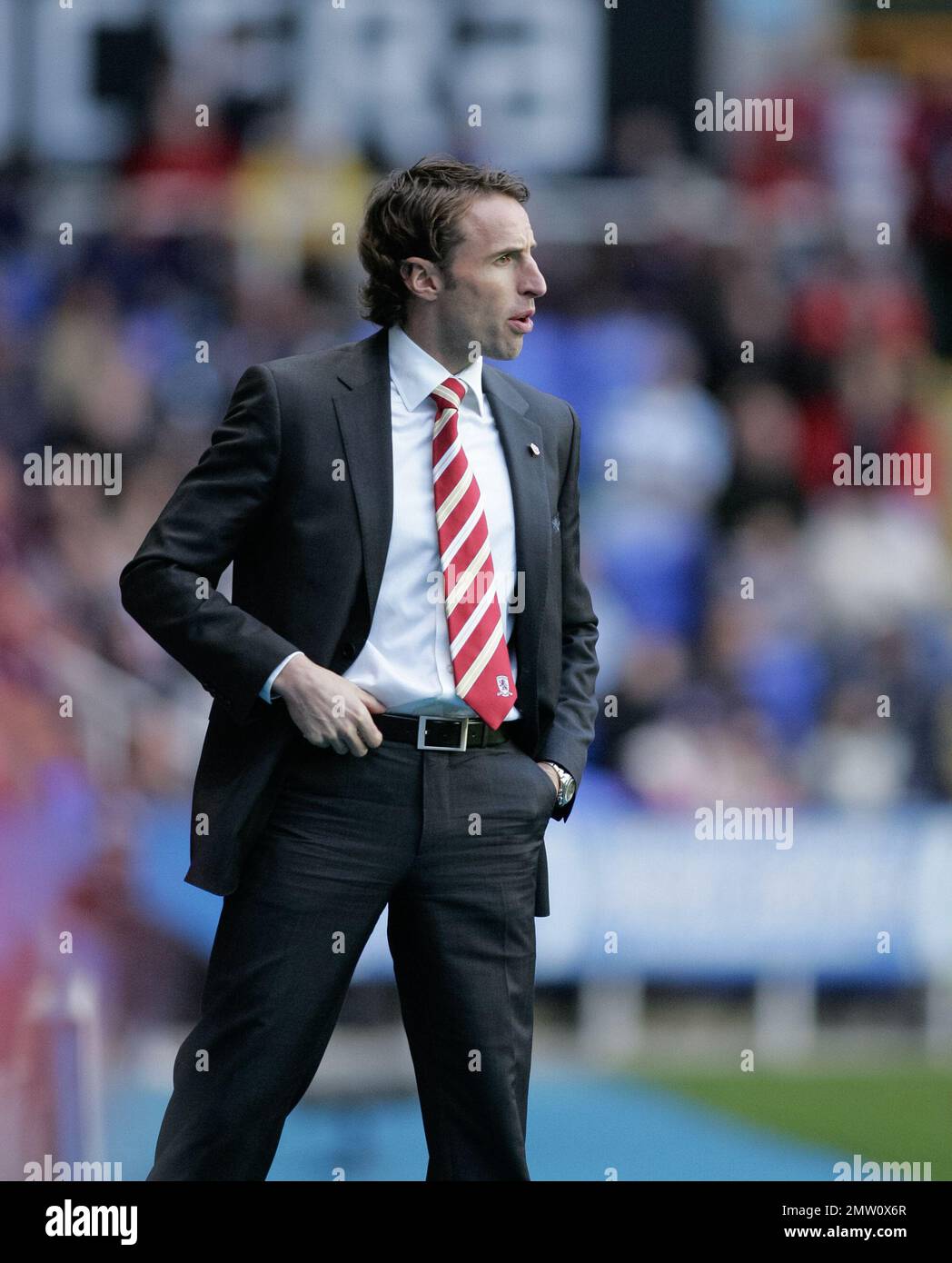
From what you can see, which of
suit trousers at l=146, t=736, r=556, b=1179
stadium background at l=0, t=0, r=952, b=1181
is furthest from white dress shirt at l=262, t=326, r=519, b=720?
stadium background at l=0, t=0, r=952, b=1181

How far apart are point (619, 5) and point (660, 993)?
404 cm

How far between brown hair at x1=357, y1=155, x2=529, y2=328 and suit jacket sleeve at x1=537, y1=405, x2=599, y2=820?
16.3 inches

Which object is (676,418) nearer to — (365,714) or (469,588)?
(469,588)

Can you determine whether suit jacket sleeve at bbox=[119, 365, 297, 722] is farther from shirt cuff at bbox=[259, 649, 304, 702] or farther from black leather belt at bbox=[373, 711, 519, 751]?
black leather belt at bbox=[373, 711, 519, 751]

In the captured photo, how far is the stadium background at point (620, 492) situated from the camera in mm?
6020

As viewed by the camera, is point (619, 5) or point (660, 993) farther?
point (619, 5)

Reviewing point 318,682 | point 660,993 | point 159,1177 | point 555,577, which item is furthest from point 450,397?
point 660,993

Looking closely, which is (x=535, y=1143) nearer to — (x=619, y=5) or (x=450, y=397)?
(x=450, y=397)

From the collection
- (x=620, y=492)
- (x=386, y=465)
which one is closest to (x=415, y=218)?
(x=386, y=465)

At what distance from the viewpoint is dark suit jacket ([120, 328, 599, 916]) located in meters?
3.07

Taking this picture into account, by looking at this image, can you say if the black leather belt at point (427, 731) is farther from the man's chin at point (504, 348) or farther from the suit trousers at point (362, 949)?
the man's chin at point (504, 348)

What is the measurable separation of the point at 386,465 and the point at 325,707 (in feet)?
1.42

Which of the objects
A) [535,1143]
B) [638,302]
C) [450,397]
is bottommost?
[535,1143]

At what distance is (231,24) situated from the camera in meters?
7.75
